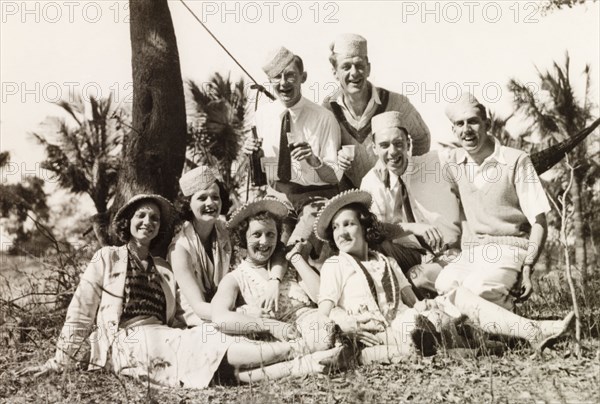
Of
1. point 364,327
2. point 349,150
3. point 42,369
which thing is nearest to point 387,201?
point 349,150

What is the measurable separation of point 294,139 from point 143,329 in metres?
2.23

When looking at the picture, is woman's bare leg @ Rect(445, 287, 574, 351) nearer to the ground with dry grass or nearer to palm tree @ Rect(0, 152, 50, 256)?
the ground with dry grass

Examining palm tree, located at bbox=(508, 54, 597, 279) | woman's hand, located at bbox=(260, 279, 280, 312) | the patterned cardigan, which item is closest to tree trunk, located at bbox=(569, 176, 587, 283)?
palm tree, located at bbox=(508, 54, 597, 279)

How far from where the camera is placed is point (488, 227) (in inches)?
257

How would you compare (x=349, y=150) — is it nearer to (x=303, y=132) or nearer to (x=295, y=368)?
(x=303, y=132)

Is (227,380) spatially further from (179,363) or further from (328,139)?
(328,139)

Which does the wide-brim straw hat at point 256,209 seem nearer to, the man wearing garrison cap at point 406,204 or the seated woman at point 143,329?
the seated woman at point 143,329

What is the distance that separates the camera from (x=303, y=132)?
7266 millimetres

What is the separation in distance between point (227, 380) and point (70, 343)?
1.29 meters

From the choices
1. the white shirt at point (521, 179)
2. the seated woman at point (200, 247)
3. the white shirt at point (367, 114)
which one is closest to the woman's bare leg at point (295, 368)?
the seated woman at point (200, 247)

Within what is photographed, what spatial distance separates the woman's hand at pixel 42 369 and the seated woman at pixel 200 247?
103cm

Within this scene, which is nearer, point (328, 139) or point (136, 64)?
point (328, 139)

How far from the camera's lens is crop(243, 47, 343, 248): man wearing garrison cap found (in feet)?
23.1

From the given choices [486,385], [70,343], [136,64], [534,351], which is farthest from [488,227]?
[136,64]
